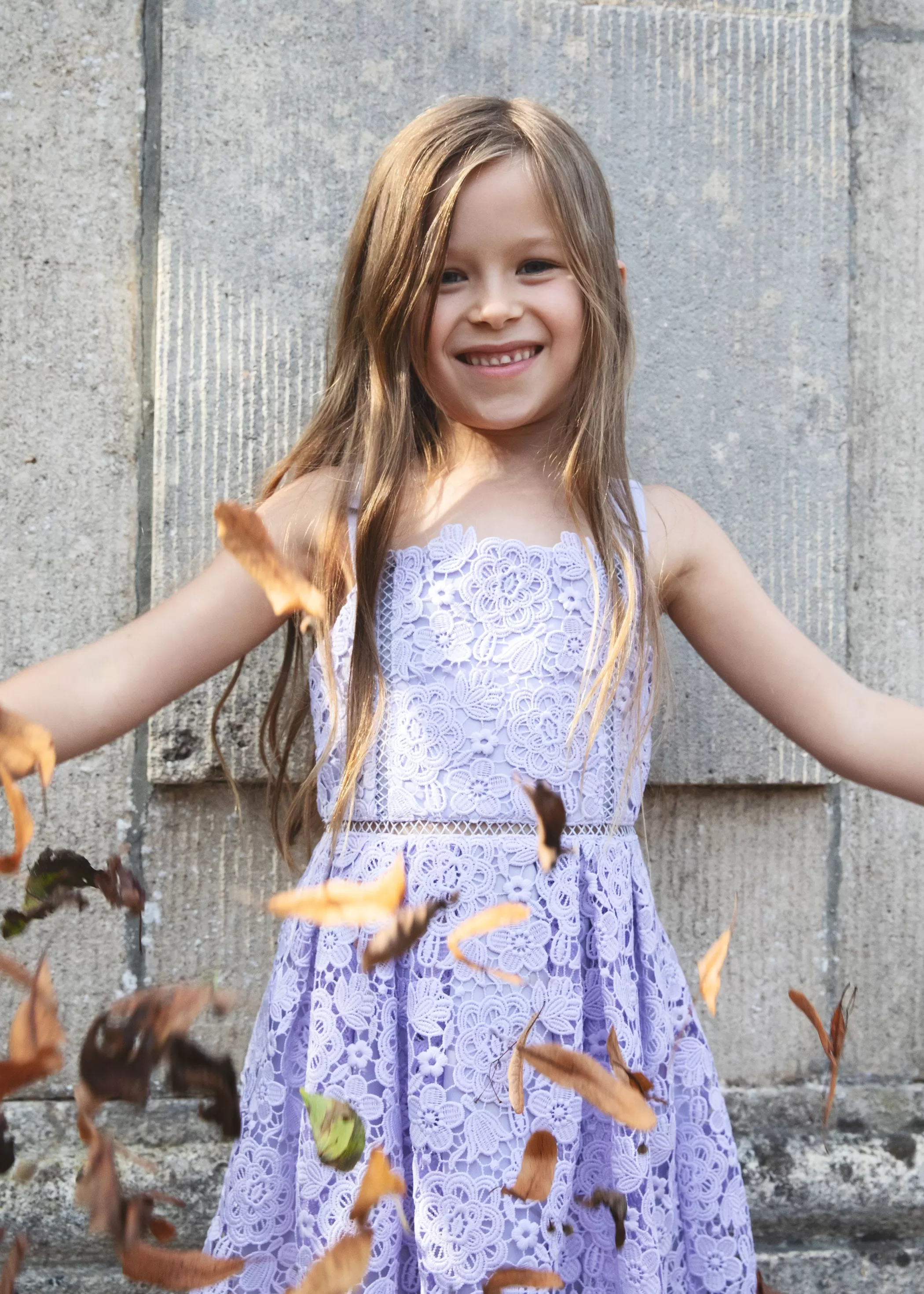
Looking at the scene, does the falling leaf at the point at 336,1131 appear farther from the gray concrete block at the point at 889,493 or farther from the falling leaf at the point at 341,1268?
the gray concrete block at the point at 889,493

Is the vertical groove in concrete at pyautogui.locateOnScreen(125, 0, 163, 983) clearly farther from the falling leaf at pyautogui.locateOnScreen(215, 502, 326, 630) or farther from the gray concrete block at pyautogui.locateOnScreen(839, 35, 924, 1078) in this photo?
the gray concrete block at pyautogui.locateOnScreen(839, 35, 924, 1078)

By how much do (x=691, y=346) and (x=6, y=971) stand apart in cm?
118

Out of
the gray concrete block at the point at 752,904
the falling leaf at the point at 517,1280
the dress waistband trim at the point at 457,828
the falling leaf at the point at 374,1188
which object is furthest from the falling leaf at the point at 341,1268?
the gray concrete block at the point at 752,904

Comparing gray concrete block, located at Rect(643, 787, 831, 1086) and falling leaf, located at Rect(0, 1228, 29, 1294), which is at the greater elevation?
gray concrete block, located at Rect(643, 787, 831, 1086)

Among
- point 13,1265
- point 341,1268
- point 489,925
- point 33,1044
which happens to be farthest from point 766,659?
point 13,1265

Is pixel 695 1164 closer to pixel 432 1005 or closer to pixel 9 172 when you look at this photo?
pixel 432 1005

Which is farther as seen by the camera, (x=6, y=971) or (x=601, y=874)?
(x=6, y=971)

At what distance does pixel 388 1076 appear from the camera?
4.07 ft

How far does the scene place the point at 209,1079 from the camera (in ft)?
3.95

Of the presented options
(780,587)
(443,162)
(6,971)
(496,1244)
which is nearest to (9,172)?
(443,162)

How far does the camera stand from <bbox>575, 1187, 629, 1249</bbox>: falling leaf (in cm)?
123

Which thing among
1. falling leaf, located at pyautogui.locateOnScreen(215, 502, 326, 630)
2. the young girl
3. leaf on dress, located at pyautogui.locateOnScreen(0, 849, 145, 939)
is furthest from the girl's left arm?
leaf on dress, located at pyautogui.locateOnScreen(0, 849, 145, 939)

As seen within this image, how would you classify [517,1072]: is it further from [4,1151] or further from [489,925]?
[4,1151]

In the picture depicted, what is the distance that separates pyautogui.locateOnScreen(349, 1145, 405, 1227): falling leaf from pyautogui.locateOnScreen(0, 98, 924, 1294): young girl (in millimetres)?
15
